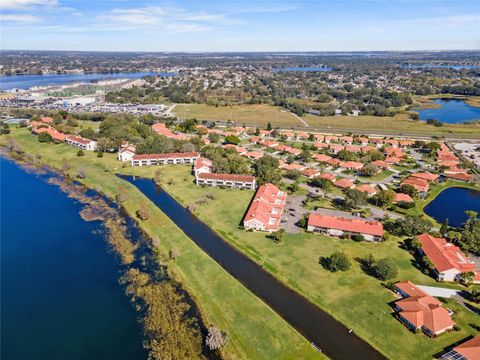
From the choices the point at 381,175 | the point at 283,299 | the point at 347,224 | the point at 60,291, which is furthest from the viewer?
the point at 381,175

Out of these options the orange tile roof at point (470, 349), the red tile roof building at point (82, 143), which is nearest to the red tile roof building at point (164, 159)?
the red tile roof building at point (82, 143)

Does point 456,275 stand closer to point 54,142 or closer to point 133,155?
point 133,155

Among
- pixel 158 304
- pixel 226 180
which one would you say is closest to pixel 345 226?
pixel 226 180

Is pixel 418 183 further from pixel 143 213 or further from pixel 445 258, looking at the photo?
pixel 143 213

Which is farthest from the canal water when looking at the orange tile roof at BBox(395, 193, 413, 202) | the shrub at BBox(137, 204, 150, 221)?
the orange tile roof at BBox(395, 193, 413, 202)

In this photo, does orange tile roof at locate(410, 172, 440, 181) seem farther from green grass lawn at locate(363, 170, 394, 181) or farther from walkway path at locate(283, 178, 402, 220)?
walkway path at locate(283, 178, 402, 220)

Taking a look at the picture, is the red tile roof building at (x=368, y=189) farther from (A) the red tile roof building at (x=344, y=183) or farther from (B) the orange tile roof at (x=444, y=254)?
(B) the orange tile roof at (x=444, y=254)

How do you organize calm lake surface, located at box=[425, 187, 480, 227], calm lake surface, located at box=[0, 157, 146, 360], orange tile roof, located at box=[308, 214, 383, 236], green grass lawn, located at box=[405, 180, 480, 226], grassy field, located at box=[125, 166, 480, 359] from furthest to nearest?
green grass lawn, located at box=[405, 180, 480, 226] → calm lake surface, located at box=[425, 187, 480, 227] → orange tile roof, located at box=[308, 214, 383, 236] → grassy field, located at box=[125, 166, 480, 359] → calm lake surface, located at box=[0, 157, 146, 360]
